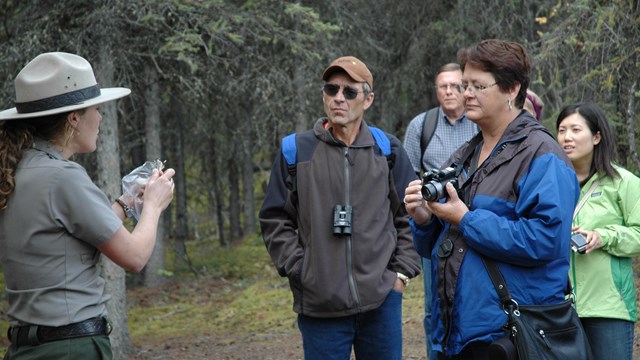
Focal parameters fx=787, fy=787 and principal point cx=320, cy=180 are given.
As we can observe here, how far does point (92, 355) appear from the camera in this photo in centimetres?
318

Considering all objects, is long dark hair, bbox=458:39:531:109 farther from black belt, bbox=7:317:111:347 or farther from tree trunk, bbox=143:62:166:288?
tree trunk, bbox=143:62:166:288

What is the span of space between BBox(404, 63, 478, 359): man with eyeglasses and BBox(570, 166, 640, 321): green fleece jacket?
4.94 feet

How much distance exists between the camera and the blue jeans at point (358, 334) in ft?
14.4

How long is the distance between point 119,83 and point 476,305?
8123 mm

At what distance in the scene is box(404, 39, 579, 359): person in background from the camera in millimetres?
3262

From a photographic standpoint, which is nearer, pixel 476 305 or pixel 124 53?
pixel 476 305

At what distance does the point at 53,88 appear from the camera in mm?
3287

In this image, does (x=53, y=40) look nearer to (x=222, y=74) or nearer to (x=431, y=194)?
(x=222, y=74)

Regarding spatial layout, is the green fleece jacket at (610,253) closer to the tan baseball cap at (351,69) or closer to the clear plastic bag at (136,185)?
the tan baseball cap at (351,69)

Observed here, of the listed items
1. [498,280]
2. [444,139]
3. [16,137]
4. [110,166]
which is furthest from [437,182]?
[110,166]

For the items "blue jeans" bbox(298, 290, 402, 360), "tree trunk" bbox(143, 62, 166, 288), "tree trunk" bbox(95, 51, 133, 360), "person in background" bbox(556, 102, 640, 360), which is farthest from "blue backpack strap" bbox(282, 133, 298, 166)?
"tree trunk" bbox(143, 62, 166, 288)

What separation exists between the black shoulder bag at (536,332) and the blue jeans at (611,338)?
3.42 feet

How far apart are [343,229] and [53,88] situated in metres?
1.76

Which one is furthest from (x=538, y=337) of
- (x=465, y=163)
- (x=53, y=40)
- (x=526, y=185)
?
(x=53, y=40)
